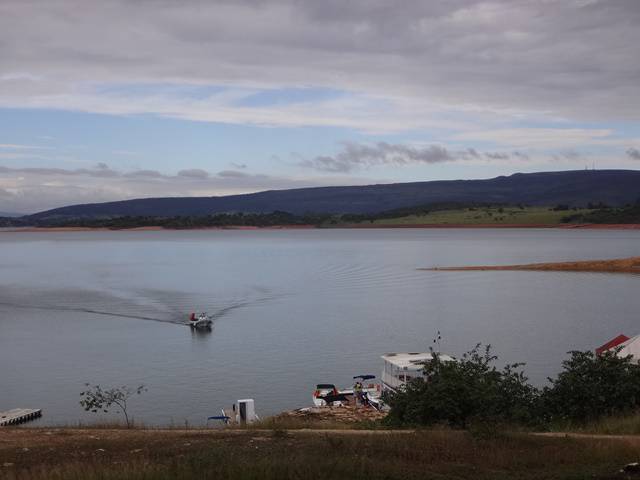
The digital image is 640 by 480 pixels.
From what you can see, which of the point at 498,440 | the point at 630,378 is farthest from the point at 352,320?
the point at 498,440

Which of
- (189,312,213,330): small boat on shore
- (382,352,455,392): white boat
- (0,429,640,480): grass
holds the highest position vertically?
(0,429,640,480): grass

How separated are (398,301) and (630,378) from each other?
4156 centimetres

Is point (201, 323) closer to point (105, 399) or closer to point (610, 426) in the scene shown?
point (105, 399)

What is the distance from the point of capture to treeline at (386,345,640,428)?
1589 cm

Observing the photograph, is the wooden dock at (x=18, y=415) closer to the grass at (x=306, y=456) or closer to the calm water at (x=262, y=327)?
the calm water at (x=262, y=327)

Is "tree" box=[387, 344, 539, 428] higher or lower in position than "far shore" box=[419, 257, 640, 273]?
higher

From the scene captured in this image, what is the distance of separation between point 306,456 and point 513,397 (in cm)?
797

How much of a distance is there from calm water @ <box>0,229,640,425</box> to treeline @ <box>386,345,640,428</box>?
1202 centimetres

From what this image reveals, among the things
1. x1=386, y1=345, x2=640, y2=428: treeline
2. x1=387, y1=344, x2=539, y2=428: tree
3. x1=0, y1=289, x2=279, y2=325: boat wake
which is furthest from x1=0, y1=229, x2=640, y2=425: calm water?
x1=386, y1=345, x2=640, y2=428: treeline

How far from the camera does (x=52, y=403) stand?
97.1ft

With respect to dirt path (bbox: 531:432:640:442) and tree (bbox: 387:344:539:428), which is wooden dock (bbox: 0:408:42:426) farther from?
dirt path (bbox: 531:432:640:442)

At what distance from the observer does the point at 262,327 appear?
A: 47938 millimetres

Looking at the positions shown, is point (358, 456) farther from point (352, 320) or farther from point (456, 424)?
point (352, 320)

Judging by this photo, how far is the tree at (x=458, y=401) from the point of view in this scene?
623 inches
